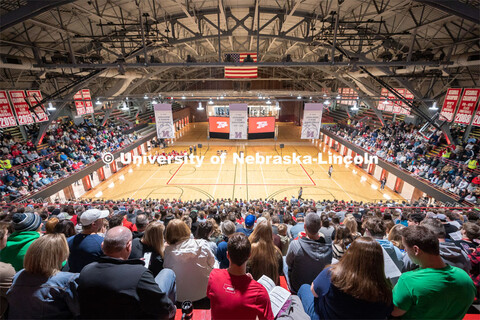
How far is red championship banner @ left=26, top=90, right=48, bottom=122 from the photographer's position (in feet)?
45.6

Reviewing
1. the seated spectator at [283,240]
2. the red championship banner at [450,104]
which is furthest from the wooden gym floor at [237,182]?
the seated spectator at [283,240]

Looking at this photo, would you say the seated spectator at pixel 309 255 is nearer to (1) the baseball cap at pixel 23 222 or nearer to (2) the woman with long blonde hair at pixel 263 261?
(2) the woman with long blonde hair at pixel 263 261

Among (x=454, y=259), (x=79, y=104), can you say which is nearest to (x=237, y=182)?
(x=79, y=104)

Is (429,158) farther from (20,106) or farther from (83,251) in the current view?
(20,106)

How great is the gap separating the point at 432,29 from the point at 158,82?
3016 cm

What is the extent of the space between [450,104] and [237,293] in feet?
57.7

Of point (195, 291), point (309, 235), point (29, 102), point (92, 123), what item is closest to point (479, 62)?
point (309, 235)

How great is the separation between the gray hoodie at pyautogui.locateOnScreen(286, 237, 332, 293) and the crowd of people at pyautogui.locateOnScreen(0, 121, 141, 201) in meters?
14.7

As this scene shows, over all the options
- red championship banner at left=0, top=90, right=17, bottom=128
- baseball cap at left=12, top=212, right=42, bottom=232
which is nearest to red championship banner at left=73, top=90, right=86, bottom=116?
red championship banner at left=0, top=90, right=17, bottom=128

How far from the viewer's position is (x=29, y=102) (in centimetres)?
1376

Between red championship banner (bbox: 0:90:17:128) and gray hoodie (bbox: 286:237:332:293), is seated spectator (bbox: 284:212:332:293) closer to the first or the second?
gray hoodie (bbox: 286:237:332:293)

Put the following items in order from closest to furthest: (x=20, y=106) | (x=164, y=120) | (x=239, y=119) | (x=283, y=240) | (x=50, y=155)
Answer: (x=283, y=240)
(x=20, y=106)
(x=164, y=120)
(x=239, y=119)
(x=50, y=155)

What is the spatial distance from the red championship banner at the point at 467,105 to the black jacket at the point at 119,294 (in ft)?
55.1

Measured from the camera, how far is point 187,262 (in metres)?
2.89
